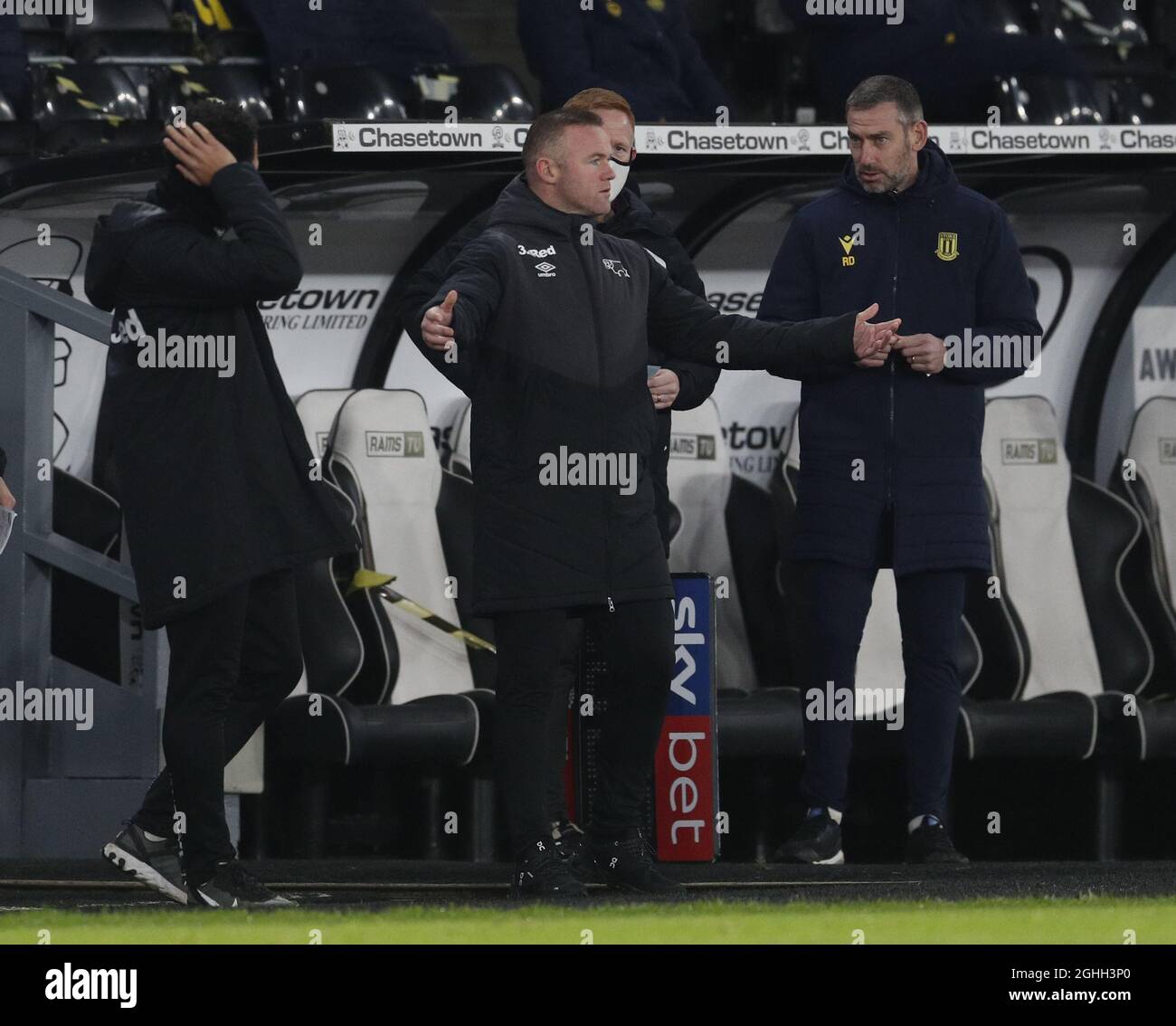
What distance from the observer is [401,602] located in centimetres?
669

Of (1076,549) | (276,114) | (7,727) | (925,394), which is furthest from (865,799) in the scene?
(276,114)

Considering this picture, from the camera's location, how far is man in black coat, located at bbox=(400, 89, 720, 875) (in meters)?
4.98

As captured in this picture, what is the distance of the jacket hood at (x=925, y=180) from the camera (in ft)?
17.8

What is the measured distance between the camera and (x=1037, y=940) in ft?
12.2

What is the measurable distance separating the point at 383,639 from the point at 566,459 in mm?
2324

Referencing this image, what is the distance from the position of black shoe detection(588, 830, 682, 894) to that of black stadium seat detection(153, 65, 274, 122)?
3539mm

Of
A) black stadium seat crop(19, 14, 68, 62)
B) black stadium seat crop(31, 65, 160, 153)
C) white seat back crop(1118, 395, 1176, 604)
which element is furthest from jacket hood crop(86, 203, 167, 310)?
white seat back crop(1118, 395, 1176, 604)

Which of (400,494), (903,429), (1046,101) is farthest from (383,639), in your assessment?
(1046,101)

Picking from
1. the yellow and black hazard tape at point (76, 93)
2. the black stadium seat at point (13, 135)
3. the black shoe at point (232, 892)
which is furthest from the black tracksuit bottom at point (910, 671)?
the black stadium seat at point (13, 135)

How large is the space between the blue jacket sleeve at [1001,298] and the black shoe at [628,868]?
4.75 feet

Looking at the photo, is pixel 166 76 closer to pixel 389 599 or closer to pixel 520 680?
pixel 389 599

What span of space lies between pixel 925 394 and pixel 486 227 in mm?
1226

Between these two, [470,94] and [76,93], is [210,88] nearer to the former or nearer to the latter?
[76,93]

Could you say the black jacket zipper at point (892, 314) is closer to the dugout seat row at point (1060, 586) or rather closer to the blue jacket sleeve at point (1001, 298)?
the blue jacket sleeve at point (1001, 298)
